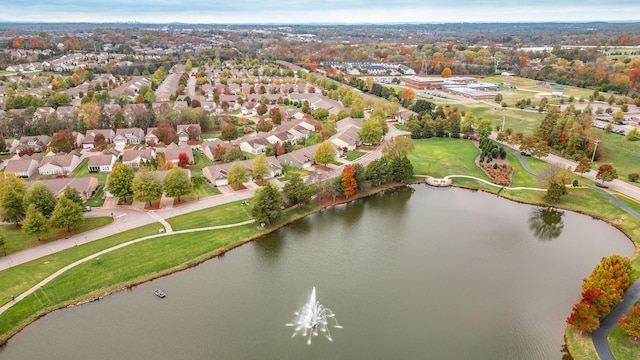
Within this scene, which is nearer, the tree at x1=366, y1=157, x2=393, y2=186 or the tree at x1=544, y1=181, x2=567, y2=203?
the tree at x1=544, y1=181, x2=567, y2=203

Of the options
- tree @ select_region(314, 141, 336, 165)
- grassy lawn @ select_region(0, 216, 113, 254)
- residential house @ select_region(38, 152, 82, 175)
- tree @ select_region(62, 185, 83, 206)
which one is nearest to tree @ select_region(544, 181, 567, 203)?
tree @ select_region(314, 141, 336, 165)

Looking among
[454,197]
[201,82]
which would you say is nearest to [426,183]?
[454,197]

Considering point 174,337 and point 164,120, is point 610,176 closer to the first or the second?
point 174,337

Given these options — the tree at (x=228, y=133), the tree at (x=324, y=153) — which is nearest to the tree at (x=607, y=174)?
the tree at (x=324, y=153)

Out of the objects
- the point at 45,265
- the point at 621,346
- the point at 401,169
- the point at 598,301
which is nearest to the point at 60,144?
the point at 45,265

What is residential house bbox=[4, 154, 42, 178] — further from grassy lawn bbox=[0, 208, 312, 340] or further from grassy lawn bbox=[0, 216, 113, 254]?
grassy lawn bbox=[0, 208, 312, 340]

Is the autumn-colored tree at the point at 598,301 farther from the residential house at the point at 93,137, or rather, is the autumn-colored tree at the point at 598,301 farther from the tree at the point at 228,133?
the residential house at the point at 93,137
